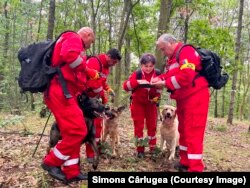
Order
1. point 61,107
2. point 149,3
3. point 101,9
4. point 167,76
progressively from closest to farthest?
point 61,107, point 167,76, point 149,3, point 101,9

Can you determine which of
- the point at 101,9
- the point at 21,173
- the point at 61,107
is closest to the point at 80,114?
Result: the point at 61,107

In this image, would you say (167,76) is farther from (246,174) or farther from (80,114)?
(246,174)

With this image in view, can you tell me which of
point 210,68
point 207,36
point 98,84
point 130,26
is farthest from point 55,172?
point 130,26

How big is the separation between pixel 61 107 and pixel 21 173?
1.59 m

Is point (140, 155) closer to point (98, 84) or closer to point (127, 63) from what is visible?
point (98, 84)

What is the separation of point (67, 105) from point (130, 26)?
13.6m

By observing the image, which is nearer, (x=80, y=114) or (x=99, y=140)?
(x=80, y=114)

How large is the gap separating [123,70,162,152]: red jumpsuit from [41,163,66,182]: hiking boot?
86.6 inches

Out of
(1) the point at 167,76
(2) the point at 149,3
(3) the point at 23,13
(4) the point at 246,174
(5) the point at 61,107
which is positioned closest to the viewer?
(4) the point at 246,174

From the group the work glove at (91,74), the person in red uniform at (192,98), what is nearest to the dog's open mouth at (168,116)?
the person in red uniform at (192,98)

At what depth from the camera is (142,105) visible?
721cm

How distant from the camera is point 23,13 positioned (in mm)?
24141

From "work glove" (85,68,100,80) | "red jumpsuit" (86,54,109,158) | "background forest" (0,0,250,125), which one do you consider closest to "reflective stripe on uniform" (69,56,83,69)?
"work glove" (85,68,100,80)
